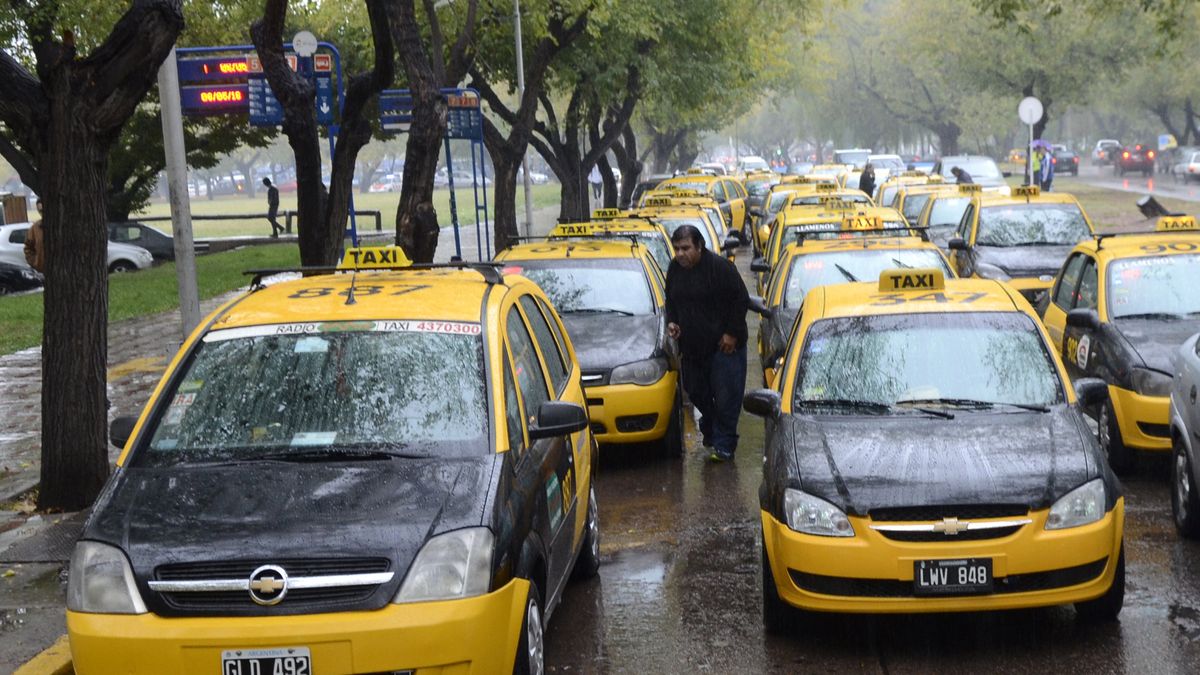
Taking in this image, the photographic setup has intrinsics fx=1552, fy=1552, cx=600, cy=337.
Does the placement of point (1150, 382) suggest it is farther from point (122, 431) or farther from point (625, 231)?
point (625, 231)

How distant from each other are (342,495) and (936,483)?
2500 millimetres

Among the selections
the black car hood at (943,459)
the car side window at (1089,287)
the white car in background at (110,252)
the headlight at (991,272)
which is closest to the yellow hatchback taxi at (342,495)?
the black car hood at (943,459)

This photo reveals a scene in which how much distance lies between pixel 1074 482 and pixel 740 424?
6230 millimetres

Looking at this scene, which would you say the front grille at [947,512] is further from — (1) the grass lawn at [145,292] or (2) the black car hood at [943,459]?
(1) the grass lawn at [145,292]

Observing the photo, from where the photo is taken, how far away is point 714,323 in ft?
35.7

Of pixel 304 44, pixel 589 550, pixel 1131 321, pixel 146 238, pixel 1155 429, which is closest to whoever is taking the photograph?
pixel 589 550

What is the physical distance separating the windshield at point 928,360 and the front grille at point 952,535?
1.11 meters

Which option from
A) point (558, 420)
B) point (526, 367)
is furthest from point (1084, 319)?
point (558, 420)

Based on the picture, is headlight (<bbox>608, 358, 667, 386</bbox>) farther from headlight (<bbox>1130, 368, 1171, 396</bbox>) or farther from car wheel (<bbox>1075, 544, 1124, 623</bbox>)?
car wheel (<bbox>1075, 544, 1124, 623</bbox>)

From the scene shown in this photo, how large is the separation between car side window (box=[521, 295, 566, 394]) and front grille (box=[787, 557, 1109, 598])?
→ 5.25 ft

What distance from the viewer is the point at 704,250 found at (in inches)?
438

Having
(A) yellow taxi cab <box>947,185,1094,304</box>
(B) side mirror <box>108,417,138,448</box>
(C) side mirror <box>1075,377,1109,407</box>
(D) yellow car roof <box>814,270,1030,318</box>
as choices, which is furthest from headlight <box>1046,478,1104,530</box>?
(A) yellow taxi cab <box>947,185,1094,304</box>

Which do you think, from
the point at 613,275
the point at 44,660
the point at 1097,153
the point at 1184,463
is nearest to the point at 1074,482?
the point at 1184,463

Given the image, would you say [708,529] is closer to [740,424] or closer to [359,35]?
[740,424]
